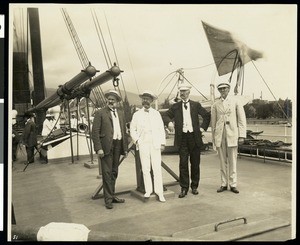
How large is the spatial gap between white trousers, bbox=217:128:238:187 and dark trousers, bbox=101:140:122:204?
3.87 ft

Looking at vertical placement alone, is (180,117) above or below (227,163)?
above

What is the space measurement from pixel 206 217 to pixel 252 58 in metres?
1.81

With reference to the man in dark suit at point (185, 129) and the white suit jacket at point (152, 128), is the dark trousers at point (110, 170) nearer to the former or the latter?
the white suit jacket at point (152, 128)

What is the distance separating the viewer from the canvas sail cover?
13.3 feet

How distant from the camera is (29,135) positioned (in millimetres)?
4258

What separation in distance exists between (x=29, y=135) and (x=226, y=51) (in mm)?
2434

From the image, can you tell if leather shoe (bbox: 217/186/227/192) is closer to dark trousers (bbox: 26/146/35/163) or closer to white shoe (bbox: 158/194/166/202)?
white shoe (bbox: 158/194/166/202)

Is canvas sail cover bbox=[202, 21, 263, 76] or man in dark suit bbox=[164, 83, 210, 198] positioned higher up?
canvas sail cover bbox=[202, 21, 263, 76]

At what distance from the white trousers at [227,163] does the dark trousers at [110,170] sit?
118 centimetres

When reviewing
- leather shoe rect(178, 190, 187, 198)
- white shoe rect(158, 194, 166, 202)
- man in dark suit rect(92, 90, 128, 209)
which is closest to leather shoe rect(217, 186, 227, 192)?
leather shoe rect(178, 190, 187, 198)

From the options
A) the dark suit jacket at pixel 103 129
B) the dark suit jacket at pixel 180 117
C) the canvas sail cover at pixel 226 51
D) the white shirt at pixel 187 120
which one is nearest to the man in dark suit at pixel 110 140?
the dark suit jacket at pixel 103 129

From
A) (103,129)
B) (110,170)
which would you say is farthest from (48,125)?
(110,170)

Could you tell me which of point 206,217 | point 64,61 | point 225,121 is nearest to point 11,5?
point 64,61

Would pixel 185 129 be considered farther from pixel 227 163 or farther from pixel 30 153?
pixel 30 153
